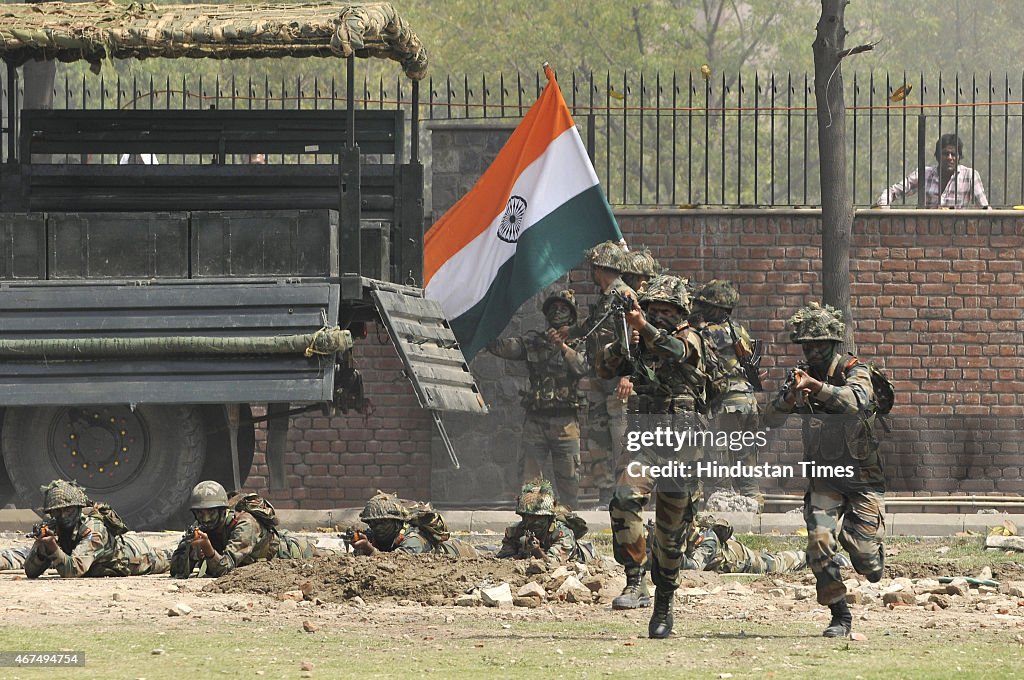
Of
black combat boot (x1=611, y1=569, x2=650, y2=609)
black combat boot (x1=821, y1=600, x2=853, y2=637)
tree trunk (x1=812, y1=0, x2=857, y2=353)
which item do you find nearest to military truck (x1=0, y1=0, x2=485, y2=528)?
tree trunk (x1=812, y1=0, x2=857, y2=353)

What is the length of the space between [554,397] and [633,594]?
6.21 metres

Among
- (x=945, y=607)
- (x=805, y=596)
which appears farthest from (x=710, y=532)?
(x=945, y=607)

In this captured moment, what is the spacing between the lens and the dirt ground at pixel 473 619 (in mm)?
8031

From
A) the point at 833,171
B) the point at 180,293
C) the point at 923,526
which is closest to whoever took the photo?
the point at 180,293

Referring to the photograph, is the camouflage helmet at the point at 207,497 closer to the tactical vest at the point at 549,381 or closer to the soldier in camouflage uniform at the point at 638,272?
the soldier in camouflage uniform at the point at 638,272

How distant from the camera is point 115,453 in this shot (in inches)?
567

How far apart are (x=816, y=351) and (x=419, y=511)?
375 cm

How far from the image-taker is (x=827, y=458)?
8906mm

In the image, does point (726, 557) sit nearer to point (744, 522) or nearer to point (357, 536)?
point (357, 536)

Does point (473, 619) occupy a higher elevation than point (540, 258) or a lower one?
lower

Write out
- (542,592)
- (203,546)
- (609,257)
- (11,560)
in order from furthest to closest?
(609,257) < (11,560) < (203,546) < (542,592)

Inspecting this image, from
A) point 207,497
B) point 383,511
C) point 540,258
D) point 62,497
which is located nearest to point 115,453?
point 62,497

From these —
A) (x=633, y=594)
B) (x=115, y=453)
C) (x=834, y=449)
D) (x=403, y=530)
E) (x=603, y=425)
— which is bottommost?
(x=633, y=594)

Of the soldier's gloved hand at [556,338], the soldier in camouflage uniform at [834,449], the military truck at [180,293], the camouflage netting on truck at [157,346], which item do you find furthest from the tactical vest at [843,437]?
the soldier's gloved hand at [556,338]
